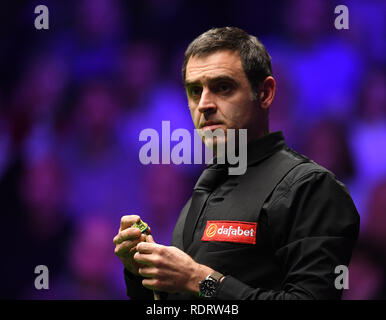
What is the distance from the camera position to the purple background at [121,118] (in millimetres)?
3459

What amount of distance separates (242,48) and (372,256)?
208 cm

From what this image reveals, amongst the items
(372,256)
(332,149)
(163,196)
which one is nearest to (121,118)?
(163,196)

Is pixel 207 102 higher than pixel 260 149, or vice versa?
pixel 207 102

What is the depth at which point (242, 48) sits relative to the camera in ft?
5.59

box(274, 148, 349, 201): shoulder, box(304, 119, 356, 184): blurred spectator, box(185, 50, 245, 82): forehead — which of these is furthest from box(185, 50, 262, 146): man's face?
box(304, 119, 356, 184): blurred spectator

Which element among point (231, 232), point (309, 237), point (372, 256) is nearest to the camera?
point (309, 237)

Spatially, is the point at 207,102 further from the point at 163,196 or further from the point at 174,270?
the point at 163,196

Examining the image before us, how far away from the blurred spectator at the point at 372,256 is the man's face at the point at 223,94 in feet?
6.12

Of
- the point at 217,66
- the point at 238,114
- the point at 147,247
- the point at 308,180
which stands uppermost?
the point at 217,66

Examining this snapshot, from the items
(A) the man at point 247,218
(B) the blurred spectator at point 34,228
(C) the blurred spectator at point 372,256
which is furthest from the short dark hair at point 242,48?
(B) the blurred spectator at point 34,228

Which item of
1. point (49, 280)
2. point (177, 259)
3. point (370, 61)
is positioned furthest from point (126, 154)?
point (177, 259)

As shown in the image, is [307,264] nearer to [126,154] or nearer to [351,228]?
[351,228]

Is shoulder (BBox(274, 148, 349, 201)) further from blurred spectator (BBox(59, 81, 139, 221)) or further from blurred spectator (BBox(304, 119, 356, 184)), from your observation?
blurred spectator (BBox(59, 81, 139, 221))

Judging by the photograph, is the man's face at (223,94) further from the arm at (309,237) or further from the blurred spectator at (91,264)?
the blurred spectator at (91,264)
